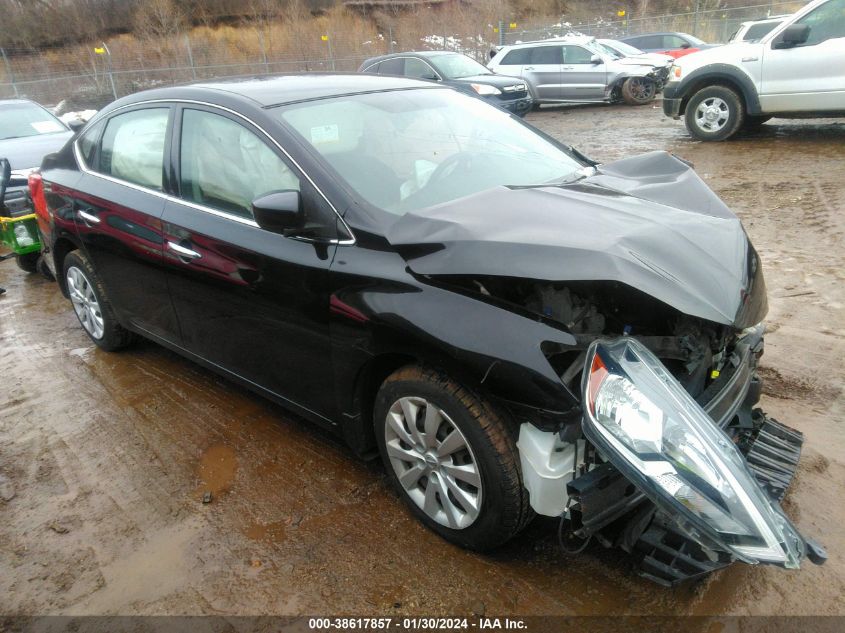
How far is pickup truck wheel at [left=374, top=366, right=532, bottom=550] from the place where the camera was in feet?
7.32

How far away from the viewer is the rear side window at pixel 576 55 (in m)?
15.5

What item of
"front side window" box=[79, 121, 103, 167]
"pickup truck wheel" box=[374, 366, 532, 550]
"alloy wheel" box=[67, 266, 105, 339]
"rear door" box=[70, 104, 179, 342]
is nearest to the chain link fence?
"alloy wheel" box=[67, 266, 105, 339]

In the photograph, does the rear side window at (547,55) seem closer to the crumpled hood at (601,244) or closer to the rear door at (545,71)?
the rear door at (545,71)

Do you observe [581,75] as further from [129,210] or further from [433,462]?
[433,462]

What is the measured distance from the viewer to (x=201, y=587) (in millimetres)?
2457

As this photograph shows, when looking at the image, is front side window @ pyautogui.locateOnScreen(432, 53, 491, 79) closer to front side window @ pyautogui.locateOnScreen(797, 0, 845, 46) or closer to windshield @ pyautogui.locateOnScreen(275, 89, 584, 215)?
front side window @ pyautogui.locateOnScreen(797, 0, 845, 46)

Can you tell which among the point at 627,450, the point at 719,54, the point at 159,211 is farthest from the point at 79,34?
the point at 627,450

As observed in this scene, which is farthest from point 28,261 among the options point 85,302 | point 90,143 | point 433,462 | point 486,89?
point 486,89

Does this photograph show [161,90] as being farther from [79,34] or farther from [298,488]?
[79,34]

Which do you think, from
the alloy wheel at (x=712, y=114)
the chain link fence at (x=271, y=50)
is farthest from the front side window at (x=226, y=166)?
the chain link fence at (x=271, y=50)

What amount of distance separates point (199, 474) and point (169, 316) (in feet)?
3.20

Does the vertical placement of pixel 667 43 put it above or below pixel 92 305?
above

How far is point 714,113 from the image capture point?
32.8 feet

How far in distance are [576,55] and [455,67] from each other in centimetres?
391
